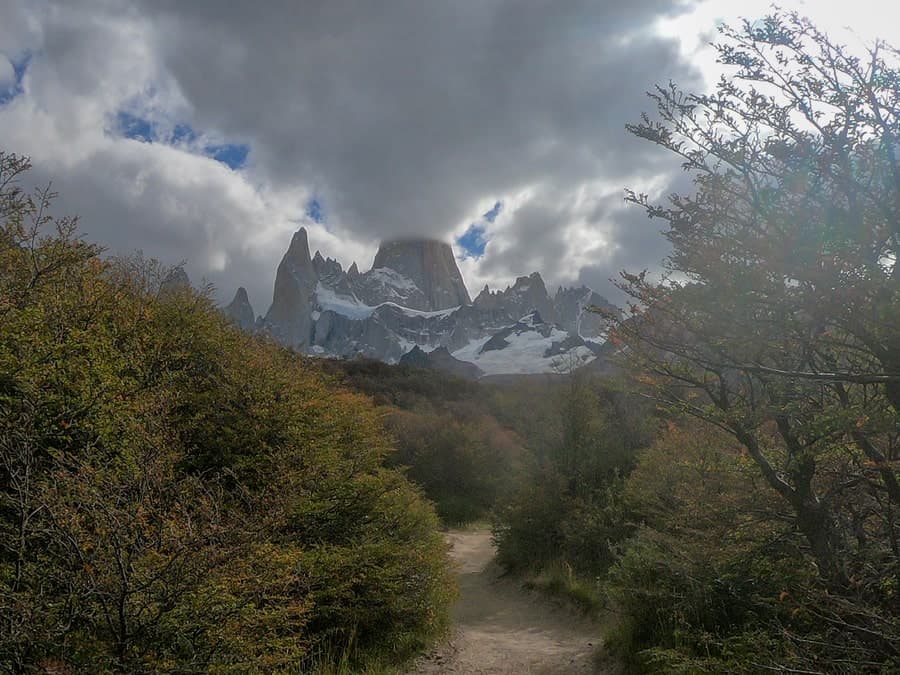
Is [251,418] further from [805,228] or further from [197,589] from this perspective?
[805,228]

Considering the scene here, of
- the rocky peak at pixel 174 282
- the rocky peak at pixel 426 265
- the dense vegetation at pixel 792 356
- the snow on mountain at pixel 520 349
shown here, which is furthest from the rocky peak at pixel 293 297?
the dense vegetation at pixel 792 356

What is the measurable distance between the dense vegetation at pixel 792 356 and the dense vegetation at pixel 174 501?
3.68 m

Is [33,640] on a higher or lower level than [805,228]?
lower

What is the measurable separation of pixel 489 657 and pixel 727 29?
864cm

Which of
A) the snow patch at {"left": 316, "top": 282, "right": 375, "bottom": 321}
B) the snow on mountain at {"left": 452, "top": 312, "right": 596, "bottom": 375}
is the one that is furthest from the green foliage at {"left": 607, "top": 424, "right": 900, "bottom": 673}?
the snow patch at {"left": 316, "top": 282, "right": 375, "bottom": 321}

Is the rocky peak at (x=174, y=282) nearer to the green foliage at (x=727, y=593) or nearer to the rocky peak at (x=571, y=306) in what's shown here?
the green foliage at (x=727, y=593)

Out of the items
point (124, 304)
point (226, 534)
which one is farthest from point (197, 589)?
point (124, 304)

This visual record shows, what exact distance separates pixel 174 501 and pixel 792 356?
18.9 ft

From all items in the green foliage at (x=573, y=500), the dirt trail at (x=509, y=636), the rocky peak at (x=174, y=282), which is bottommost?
the dirt trail at (x=509, y=636)

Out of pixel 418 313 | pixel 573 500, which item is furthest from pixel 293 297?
pixel 573 500

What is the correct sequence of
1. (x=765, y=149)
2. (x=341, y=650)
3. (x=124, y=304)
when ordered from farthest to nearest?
1. (x=124, y=304)
2. (x=341, y=650)
3. (x=765, y=149)

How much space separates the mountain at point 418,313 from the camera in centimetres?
12644

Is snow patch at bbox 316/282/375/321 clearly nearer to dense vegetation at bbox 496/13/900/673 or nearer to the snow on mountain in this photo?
the snow on mountain

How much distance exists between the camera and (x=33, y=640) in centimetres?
322
